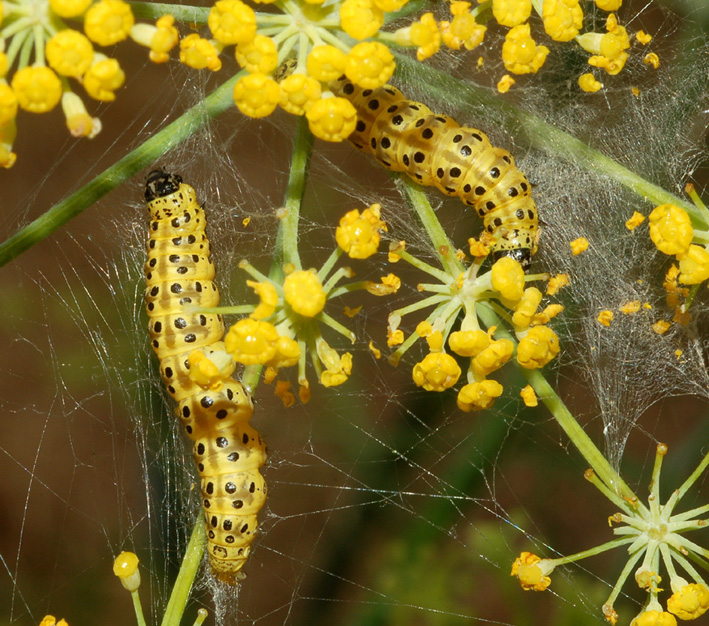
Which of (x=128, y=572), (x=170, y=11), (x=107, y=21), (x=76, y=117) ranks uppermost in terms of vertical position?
(x=107, y=21)

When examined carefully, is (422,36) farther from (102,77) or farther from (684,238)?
(684,238)

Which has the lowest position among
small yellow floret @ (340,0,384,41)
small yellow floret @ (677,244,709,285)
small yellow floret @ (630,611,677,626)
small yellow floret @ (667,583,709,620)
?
small yellow floret @ (630,611,677,626)

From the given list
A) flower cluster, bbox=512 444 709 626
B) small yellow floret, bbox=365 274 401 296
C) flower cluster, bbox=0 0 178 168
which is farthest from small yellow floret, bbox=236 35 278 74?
flower cluster, bbox=512 444 709 626

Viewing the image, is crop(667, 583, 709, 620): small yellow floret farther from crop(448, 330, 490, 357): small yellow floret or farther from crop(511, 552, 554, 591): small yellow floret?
crop(448, 330, 490, 357): small yellow floret

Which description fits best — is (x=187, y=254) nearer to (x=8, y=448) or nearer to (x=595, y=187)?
(x=595, y=187)

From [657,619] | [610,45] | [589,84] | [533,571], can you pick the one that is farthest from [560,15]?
[657,619]

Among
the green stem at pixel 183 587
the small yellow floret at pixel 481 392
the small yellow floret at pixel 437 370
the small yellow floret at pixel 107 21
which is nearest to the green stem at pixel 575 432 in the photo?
the small yellow floret at pixel 481 392

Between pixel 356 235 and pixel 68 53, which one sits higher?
pixel 68 53
